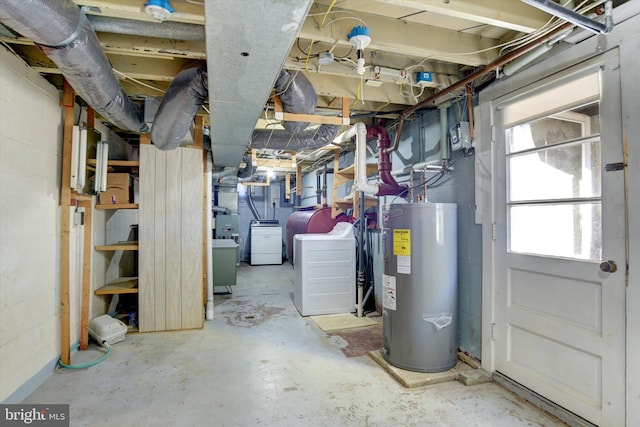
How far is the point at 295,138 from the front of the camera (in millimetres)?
3398

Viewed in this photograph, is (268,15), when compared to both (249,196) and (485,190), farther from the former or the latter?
(249,196)

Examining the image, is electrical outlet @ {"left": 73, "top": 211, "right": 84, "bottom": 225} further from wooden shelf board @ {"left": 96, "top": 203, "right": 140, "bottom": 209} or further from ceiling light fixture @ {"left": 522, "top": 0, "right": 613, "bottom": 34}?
ceiling light fixture @ {"left": 522, "top": 0, "right": 613, "bottom": 34}

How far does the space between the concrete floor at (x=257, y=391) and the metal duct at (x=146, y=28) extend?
2172 mm

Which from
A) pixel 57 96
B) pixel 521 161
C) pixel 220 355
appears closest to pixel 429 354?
pixel 521 161

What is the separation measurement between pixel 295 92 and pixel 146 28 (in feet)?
2.98

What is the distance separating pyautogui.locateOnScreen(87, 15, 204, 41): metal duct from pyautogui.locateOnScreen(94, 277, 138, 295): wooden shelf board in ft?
8.03

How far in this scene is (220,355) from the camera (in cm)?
275

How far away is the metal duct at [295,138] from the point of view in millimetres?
→ 3350

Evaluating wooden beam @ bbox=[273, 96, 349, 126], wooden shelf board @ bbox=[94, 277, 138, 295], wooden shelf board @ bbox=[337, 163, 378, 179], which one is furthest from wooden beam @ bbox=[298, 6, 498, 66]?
wooden shelf board @ bbox=[94, 277, 138, 295]

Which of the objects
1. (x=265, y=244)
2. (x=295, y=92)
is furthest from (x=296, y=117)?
(x=265, y=244)

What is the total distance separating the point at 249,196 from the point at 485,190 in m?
7.00

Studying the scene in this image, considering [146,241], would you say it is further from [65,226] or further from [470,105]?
[470,105]

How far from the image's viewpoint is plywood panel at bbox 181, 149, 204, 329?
11.2 feet

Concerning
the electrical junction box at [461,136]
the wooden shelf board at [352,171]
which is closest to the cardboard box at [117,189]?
the wooden shelf board at [352,171]
